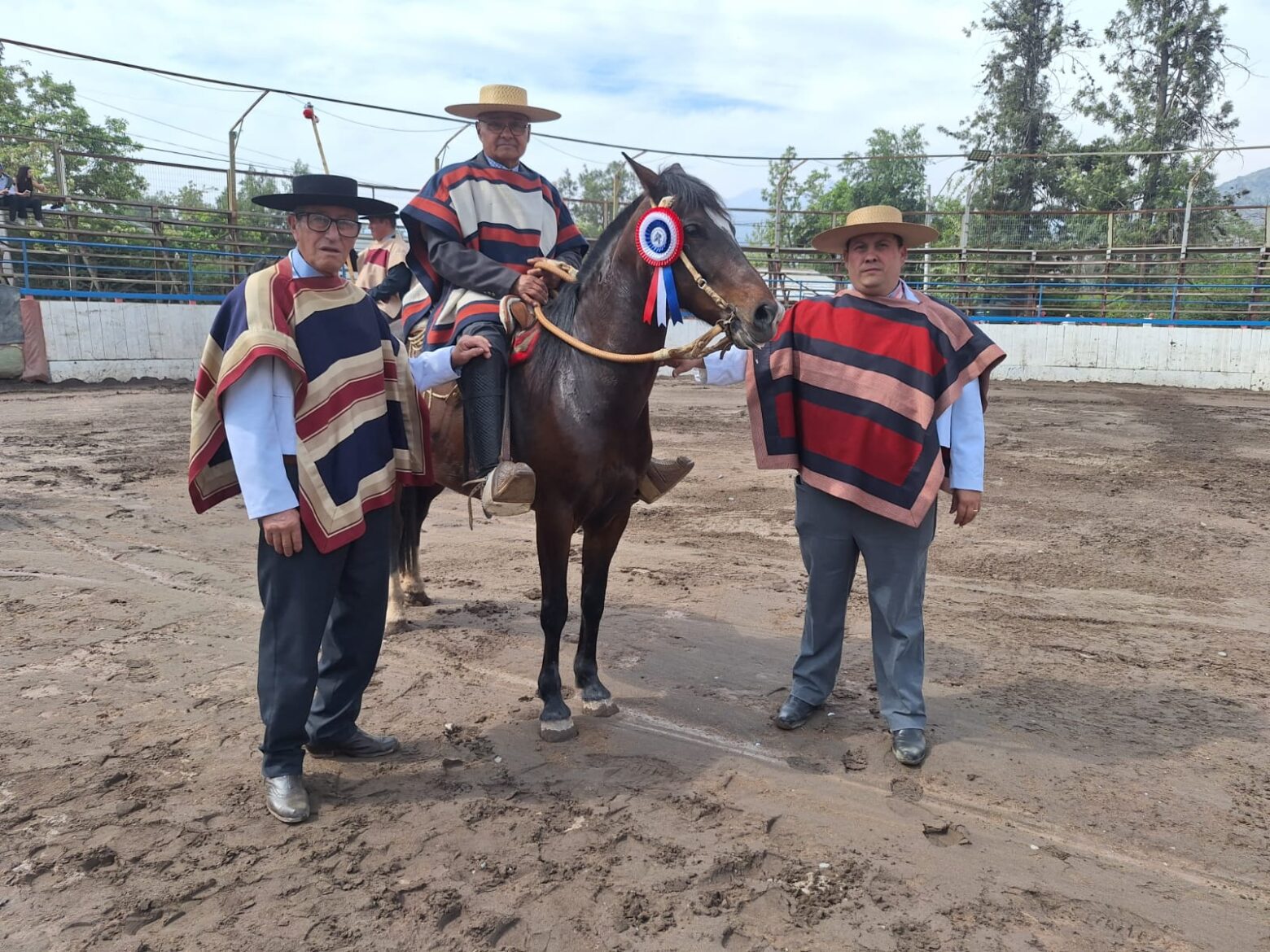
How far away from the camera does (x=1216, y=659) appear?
447cm

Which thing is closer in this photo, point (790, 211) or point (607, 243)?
point (607, 243)

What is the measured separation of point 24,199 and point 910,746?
19680mm

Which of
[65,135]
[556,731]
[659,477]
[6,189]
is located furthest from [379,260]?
[65,135]

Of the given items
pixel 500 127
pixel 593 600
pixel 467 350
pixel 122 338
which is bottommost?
pixel 593 600

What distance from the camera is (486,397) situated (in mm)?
3688

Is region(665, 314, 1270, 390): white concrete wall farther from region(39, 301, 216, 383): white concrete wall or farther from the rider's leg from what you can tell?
the rider's leg

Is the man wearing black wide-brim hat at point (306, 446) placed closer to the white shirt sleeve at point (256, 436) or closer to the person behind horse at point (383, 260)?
the white shirt sleeve at point (256, 436)

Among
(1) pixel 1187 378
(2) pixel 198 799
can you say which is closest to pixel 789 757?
(2) pixel 198 799

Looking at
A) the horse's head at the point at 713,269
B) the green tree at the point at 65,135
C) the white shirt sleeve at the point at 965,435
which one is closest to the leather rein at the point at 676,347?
the horse's head at the point at 713,269

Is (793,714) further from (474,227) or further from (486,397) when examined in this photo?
(474,227)

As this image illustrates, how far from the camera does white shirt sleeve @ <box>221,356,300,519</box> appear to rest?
2754 mm

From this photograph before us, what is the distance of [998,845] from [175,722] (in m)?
3.36

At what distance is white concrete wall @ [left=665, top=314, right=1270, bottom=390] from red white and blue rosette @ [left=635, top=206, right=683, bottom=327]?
1432 cm

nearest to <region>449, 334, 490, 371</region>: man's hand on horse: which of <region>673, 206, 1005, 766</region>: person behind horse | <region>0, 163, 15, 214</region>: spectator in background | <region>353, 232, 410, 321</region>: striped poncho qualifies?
<region>673, 206, 1005, 766</region>: person behind horse
